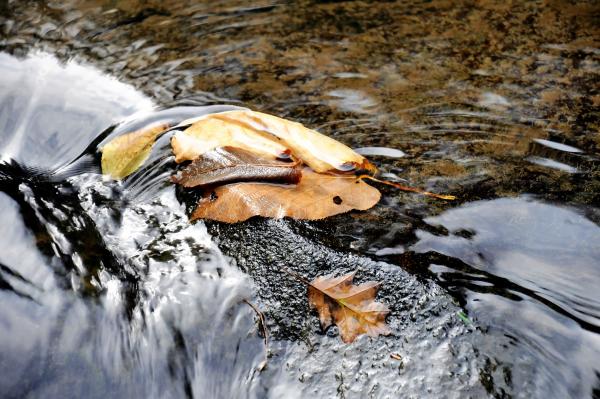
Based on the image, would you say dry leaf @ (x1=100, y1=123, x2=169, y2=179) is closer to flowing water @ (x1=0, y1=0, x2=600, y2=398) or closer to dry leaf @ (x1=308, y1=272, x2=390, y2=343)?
flowing water @ (x1=0, y1=0, x2=600, y2=398)

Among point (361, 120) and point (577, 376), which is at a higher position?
point (361, 120)

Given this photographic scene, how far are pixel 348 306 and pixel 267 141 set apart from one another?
77cm

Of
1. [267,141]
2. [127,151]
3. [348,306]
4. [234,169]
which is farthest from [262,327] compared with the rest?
[127,151]

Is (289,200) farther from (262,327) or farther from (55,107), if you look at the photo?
(55,107)

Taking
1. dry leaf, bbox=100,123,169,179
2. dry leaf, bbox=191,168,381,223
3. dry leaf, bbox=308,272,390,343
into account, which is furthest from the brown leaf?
dry leaf, bbox=308,272,390,343

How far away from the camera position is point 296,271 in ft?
5.37

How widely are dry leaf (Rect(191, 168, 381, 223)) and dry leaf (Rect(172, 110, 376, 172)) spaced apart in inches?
3.5

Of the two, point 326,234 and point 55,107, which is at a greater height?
point 55,107

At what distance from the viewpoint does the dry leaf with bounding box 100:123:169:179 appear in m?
2.15

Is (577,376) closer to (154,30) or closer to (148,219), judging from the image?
(148,219)

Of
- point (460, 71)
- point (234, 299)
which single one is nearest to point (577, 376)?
point (234, 299)

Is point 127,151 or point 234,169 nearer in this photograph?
point 234,169

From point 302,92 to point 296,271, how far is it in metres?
1.20

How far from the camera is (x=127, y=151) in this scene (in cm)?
222
